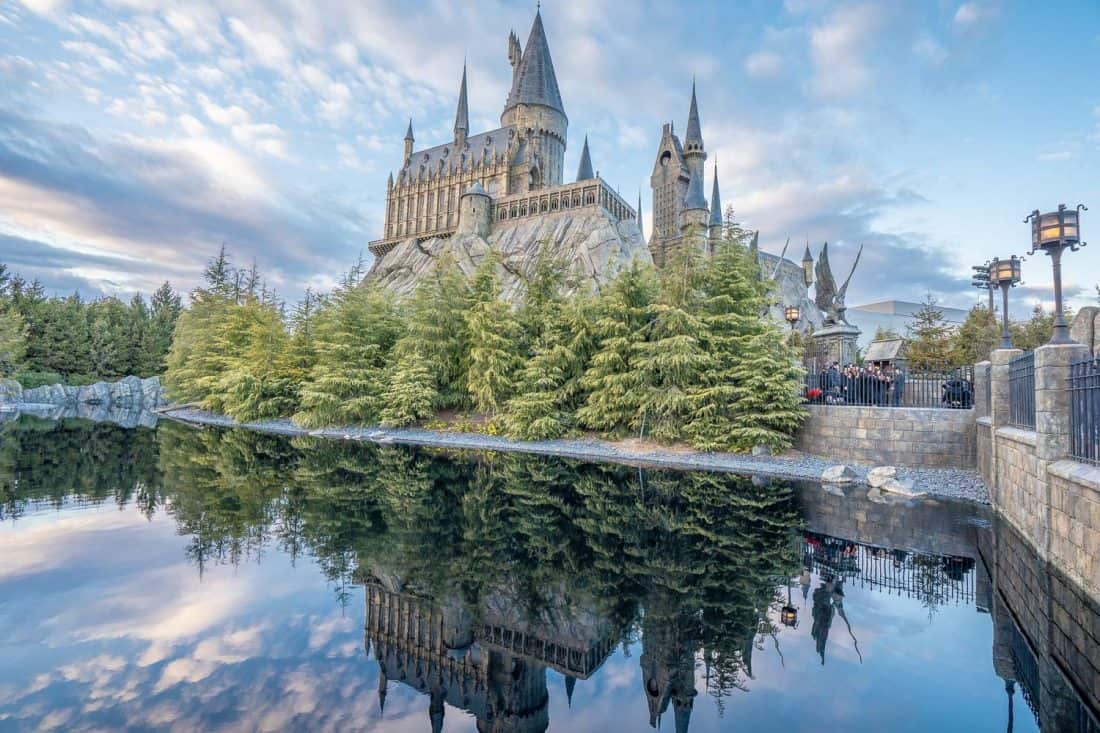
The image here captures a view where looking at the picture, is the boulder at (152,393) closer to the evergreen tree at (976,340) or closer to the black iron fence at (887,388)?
the black iron fence at (887,388)

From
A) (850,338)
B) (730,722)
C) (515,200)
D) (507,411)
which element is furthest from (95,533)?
(515,200)

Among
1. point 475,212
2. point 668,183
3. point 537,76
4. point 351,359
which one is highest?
point 537,76

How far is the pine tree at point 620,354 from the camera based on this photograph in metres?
15.5

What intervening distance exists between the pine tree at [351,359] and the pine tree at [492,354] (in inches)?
173

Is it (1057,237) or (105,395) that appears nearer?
(1057,237)

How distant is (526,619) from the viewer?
412 cm

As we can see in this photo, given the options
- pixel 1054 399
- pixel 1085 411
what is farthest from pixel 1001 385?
pixel 1085 411

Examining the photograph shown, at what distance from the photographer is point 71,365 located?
4247cm

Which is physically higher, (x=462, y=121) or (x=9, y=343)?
(x=462, y=121)

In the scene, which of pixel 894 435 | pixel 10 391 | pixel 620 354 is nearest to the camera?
pixel 894 435

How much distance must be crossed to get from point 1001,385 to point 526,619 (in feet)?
29.1

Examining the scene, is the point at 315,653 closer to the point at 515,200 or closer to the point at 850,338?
the point at 850,338

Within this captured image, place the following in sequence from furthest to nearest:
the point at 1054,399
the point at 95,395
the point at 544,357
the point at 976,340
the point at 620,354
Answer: the point at 95,395 → the point at 976,340 → the point at 544,357 → the point at 620,354 → the point at 1054,399

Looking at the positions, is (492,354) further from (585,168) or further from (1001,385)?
(585,168)
